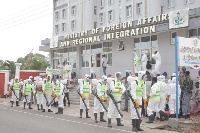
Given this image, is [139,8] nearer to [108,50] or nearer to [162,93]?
[108,50]

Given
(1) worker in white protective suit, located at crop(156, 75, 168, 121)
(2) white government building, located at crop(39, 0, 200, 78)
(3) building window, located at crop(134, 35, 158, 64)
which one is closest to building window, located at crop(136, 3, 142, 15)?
(2) white government building, located at crop(39, 0, 200, 78)

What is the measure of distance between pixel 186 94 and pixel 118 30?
12454 millimetres

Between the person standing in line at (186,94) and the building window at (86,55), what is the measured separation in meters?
17.9

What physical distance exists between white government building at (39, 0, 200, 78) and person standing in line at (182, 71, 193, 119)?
6204 millimetres

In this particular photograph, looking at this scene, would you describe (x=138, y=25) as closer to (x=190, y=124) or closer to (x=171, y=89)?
Answer: (x=171, y=89)

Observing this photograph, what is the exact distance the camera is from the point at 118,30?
25.1 m

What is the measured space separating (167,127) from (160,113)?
61.1 inches

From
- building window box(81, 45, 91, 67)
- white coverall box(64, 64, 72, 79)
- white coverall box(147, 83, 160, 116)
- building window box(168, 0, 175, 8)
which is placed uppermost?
building window box(168, 0, 175, 8)

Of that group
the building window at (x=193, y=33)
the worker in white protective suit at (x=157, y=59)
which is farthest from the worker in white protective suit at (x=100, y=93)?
the building window at (x=193, y=33)

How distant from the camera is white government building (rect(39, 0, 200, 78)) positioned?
20.8m

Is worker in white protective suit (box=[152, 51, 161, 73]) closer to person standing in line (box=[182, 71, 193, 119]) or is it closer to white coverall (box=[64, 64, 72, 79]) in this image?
person standing in line (box=[182, 71, 193, 119])

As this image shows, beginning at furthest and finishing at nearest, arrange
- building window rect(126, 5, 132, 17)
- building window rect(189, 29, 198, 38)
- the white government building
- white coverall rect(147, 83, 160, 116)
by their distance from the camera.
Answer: building window rect(126, 5, 132, 17), the white government building, building window rect(189, 29, 198, 38), white coverall rect(147, 83, 160, 116)

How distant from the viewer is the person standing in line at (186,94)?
1366cm

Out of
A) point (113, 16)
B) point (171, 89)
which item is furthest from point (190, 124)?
point (113, 16)
